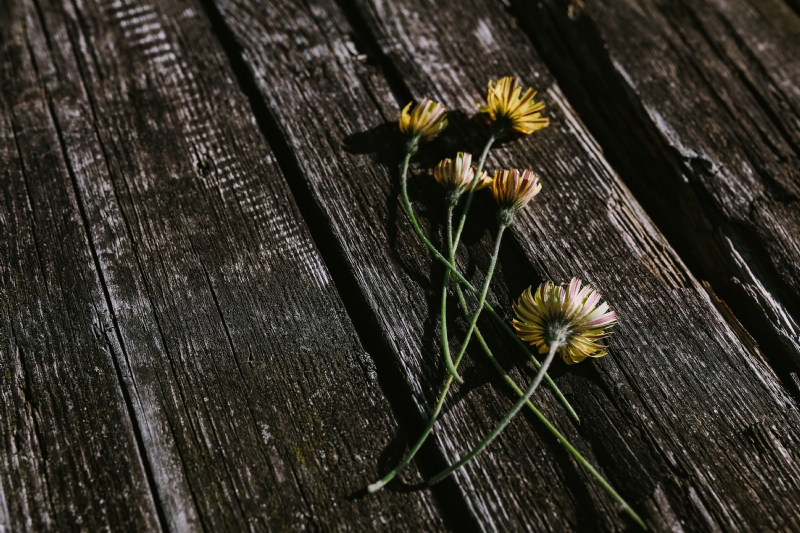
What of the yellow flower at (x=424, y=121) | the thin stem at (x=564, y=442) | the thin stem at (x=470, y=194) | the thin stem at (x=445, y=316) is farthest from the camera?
the yellow flower at (x=424, y=121)

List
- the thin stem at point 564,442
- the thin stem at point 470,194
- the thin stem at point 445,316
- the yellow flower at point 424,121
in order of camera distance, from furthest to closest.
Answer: the yellow flower at point 424,121, the thin stem at point 470,194, the thin stem at point 445,316, the thin stem at point 564,442

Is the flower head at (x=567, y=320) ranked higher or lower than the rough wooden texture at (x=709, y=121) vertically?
lower

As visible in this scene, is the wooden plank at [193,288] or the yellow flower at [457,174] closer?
the wooden plank at [193,288]

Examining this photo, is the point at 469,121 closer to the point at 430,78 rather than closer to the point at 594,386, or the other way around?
the point at 430,78

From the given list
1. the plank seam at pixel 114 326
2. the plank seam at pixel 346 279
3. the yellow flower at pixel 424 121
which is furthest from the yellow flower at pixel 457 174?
the plank seam at pixel 114 326

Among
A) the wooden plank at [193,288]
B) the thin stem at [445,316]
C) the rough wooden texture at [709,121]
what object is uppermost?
the rough wooden texture at [709,121]

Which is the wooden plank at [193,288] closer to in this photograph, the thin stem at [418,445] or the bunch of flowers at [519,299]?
the thin stem at [418,445]
